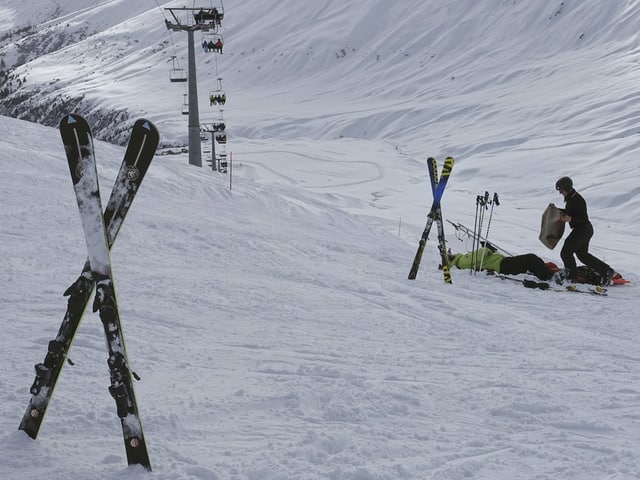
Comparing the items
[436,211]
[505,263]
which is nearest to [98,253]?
[436,211]

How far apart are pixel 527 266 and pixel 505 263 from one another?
323mm

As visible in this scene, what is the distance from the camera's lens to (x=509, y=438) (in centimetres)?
367

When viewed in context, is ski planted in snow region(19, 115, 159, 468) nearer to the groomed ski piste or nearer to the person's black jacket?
the groomed ski piste

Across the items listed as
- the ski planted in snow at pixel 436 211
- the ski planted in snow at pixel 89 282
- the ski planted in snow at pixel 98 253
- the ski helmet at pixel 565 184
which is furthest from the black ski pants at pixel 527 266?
the ski planted in snow at pixel 98 253

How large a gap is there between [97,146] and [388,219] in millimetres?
8446

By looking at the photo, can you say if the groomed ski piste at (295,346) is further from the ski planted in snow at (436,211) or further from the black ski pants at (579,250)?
the black ski pants at (579,250)

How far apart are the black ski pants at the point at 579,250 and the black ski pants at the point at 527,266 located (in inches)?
11.5

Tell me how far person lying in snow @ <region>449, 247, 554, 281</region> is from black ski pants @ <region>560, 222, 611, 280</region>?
290mm

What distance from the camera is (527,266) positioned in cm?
980

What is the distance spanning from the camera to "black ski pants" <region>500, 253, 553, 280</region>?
31.7ft

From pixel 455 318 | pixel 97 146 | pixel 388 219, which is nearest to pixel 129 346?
pixel 455 318

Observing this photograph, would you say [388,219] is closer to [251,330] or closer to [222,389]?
[251,330]

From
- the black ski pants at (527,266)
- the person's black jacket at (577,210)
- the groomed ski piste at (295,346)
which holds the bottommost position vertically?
the groomed ski piste at (295,346)

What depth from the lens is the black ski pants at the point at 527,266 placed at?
9648 millimetres
